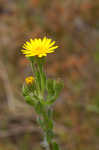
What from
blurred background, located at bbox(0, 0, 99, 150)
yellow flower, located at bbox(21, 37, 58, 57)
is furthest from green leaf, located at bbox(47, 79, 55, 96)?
blurred background, located at bbox(0, 0, 99, 150)

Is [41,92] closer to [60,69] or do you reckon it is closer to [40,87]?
[40,87]

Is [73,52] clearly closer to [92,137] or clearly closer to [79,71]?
[79,71]

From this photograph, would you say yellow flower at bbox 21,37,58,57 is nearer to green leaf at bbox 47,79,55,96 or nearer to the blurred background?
green leaf at bbox 47,79,55,96

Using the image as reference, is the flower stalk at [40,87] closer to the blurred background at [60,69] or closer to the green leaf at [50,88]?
the green leaf at [50,88]

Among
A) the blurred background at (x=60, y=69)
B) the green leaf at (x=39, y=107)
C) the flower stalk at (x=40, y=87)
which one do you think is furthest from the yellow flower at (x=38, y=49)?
the blurred background at (x=60, y=69)

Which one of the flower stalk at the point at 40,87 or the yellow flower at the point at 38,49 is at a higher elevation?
the yellow flower at the point at 38,49

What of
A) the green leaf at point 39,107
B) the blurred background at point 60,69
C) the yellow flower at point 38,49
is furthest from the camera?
the blurred background at point 60,69

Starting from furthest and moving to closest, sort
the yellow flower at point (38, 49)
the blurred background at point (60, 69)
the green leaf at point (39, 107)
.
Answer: the blurred background at point (60, 69)
the green leaf at point (39, 107)
the yellow flower at point (38, 49)

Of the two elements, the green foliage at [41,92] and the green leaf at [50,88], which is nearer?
the green foliage at [41,92]

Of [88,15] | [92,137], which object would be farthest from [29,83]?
[88,15]
